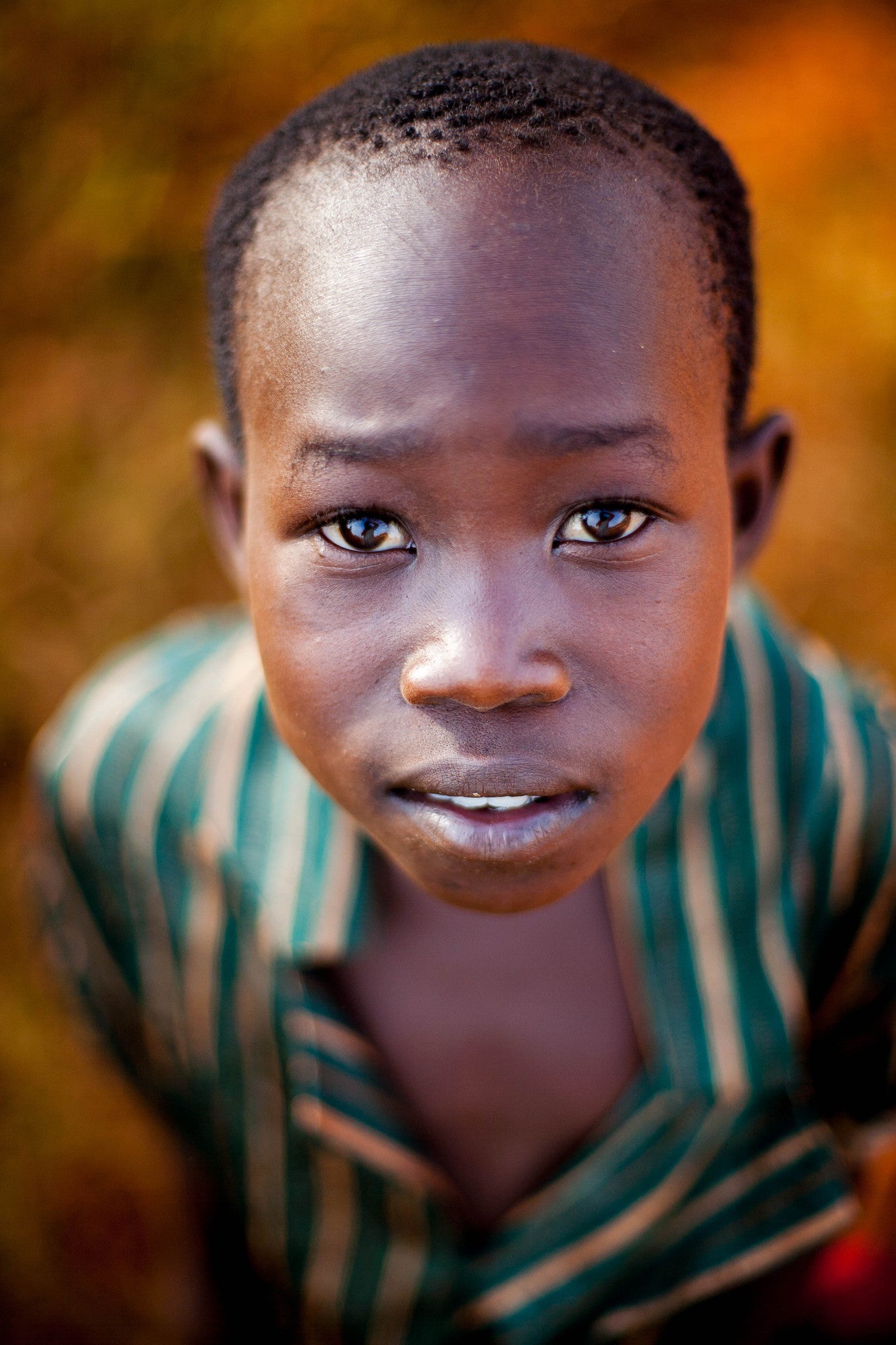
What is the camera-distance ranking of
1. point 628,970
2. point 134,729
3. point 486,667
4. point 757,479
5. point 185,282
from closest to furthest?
1. point 486,667
2. point 757,479
3. point 628,970
4. point 134,729
5. point 185,282

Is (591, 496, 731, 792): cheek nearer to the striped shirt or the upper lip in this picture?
the upper lip

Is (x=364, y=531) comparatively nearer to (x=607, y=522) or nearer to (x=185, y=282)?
(x=607, y=522)

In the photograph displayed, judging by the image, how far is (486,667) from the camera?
1.84ft

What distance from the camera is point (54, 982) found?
4.71ft

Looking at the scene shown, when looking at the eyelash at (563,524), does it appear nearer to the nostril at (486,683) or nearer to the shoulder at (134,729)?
the nostril at (486,683)

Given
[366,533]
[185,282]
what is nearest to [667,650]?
[366,533]

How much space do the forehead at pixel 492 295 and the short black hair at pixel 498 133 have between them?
20 millimetres

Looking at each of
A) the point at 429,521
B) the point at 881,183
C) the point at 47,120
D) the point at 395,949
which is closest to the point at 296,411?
the point at 429,521

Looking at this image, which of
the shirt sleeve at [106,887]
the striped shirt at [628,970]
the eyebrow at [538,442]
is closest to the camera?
the eyebrow at [538,442]

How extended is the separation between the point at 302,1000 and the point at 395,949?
92 mm

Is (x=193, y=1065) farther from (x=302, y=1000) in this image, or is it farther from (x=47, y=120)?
(x=47, y=120)

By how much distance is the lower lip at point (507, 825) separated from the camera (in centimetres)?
62

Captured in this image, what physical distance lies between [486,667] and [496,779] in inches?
2.9

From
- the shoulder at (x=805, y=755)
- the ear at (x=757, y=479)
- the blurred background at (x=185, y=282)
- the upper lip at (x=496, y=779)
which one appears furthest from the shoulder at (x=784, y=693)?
the blurred background at (x=185, y=282)
